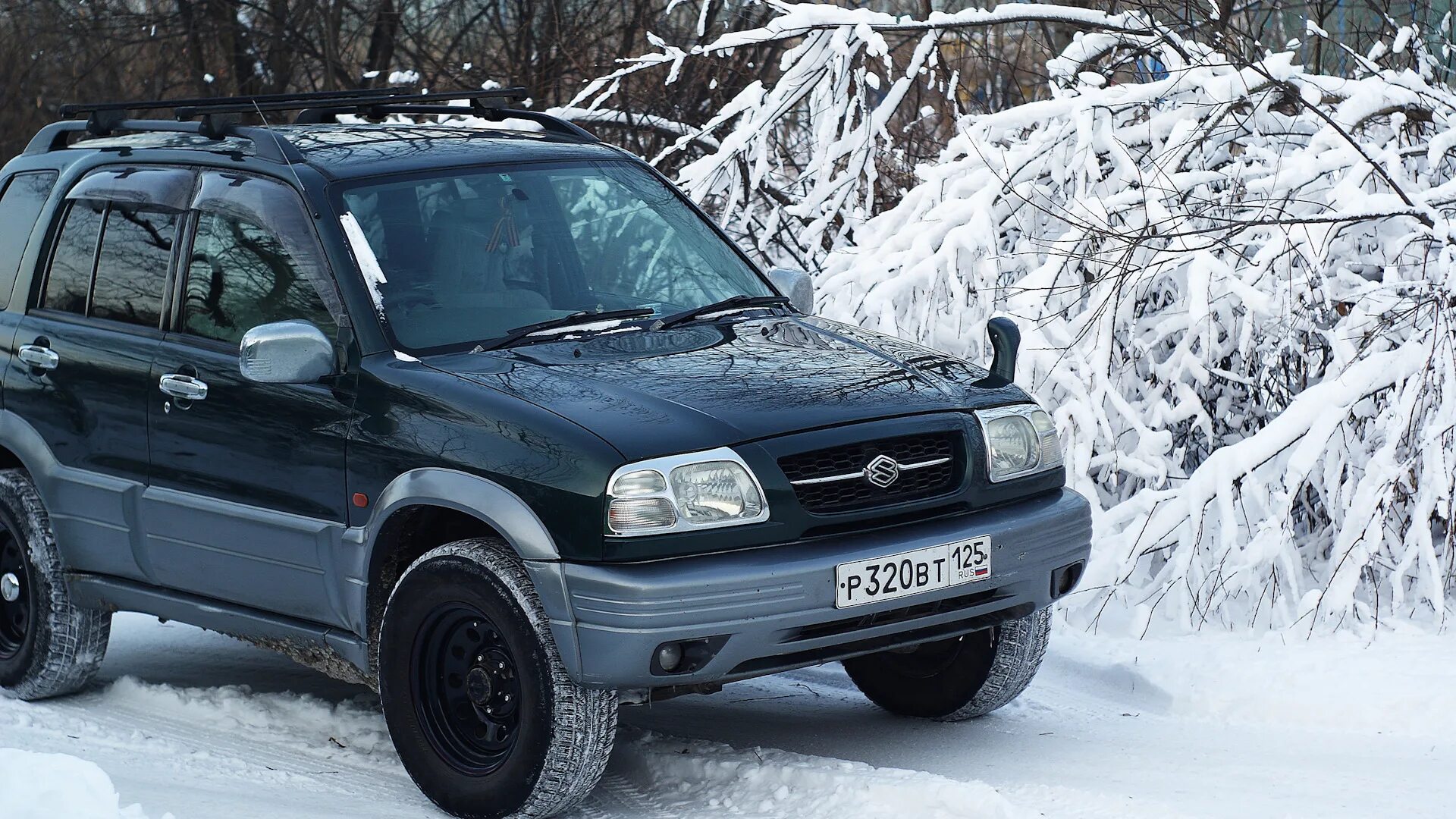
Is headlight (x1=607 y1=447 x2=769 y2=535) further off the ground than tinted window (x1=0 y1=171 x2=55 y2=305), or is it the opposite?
tinted window (x1=0 y1=171 x2=55 y2=305)

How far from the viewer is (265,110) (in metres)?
5.56

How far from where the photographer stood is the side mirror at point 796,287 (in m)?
5.37

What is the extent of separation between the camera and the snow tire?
5410 millimetres

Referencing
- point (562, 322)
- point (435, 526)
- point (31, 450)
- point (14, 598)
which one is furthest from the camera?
point (14, 598)

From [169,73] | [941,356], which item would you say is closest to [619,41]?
[169,73]

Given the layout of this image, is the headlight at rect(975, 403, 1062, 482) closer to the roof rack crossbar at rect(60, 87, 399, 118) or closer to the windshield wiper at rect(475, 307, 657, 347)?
the windshield wiper at rect(475, 307, 657, 347)

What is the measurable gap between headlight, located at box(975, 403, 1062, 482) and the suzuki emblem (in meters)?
0.33

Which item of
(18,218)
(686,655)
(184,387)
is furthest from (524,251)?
(18,218)

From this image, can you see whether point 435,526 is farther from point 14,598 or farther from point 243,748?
point 14,598

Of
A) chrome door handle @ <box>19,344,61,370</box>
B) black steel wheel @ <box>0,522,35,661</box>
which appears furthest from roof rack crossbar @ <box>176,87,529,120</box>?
black steel wheel @ <box>0,522,35,661</box>

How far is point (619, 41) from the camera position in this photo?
11875 mm

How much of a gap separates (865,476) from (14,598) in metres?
3.21

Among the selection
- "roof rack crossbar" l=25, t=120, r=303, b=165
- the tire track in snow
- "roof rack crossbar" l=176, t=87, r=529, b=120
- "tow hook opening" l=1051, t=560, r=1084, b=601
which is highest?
"roof rack crossbar" l=176, t=87, r=529, b=120

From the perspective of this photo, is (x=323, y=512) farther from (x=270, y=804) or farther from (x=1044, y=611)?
(x=1044, y=611)
